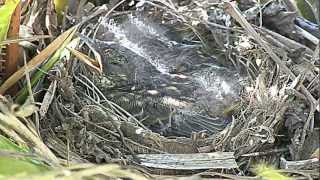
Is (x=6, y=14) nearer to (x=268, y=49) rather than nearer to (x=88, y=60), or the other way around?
(x=88, y=60)

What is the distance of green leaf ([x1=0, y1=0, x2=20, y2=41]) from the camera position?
0.85 m

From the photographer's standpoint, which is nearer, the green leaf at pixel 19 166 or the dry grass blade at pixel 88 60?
the green leaf at pixel 19 166

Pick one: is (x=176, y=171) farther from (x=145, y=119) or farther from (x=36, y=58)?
(x=36, y=58)

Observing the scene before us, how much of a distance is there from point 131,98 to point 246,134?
0.69ft

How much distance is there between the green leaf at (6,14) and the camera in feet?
2.79

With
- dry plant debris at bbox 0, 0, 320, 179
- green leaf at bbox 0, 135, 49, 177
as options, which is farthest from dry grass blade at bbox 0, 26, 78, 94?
green leaf at bbox 0, 135, 49, 177

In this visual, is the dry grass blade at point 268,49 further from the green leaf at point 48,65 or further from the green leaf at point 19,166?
the green leaf at point 19,166

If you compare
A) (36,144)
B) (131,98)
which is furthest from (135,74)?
(36,144)

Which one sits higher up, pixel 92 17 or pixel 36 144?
pixel 92 17

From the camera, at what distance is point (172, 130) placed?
941 millimetres

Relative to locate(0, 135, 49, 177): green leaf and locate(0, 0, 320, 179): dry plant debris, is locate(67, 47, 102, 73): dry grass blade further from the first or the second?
locate(0, 135, 49, 177): green leaf

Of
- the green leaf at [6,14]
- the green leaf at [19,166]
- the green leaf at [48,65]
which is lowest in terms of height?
the green leaf at [19,166]

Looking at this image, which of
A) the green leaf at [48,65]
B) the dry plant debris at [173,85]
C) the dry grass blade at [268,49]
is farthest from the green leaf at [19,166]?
the dry grass blade at [268,49]

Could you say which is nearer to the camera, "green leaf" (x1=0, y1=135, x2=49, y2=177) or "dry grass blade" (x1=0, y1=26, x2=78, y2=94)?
"green leaf" (x1=0, y1=135, x2=49, y2=177)
